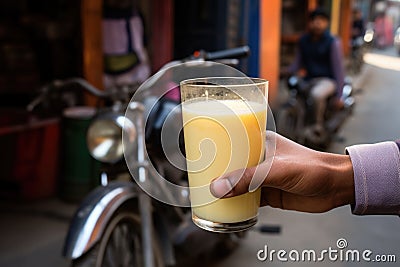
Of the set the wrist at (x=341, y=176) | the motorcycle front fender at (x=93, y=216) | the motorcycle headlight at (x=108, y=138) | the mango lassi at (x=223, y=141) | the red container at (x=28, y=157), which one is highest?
the mango lassi at (x=223, y=141)

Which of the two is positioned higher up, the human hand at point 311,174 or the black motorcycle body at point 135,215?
the human hand at point 311,174

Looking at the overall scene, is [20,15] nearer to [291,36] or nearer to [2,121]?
[2,121]

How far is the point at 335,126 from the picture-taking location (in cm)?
520

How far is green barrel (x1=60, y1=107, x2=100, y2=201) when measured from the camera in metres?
3.69

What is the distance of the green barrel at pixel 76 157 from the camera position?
3.69 m

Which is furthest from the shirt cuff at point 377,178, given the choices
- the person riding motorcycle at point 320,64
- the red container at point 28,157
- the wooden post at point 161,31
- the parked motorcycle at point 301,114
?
the wooden post at point 161,31

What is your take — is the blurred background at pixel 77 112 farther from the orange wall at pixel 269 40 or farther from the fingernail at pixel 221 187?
the fingernail at pixel 221 187

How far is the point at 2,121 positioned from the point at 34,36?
5.52 feet

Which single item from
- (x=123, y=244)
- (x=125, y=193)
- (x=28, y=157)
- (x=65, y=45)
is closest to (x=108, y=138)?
(x=125, y=193)

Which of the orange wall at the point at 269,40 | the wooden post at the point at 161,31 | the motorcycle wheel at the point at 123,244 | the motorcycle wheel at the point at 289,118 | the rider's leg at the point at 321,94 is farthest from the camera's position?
the orange wall at the point at 269,40

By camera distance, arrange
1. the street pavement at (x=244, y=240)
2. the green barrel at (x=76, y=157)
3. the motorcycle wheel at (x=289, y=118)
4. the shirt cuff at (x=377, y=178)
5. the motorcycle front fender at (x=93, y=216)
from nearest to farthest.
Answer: the shirt cuff at (x=377, y=178) → the motorcycle front fender at (x=93, y=216) → the street pavement at (x=244, y=240) → the green barrel at (x=76, y=157) → the motorcycle wheel at (x=289, y=118)

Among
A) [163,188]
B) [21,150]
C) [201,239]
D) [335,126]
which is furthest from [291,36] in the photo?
[163,188]

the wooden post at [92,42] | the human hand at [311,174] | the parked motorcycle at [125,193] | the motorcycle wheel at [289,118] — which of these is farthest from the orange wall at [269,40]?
the human hand at [311,174]

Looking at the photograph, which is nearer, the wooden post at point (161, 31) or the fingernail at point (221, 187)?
the fingernail at point (221, 187)
